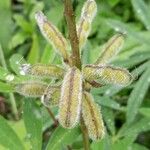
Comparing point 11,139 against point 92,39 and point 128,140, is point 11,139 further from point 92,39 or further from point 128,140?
point 92,39

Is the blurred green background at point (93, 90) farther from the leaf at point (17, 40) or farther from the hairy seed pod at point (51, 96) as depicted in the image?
the hairy seed pod at point (51, 96)

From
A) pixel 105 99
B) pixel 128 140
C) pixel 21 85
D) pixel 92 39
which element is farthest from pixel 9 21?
pixel 21 85

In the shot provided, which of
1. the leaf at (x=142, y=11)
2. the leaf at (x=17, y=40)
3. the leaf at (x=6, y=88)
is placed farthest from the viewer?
the leaf at (x=17, y=40)

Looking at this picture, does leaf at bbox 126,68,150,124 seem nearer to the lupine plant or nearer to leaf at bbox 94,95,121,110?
leaf at bbox 94,95,121,110

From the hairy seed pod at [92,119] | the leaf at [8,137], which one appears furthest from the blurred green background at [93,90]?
the hairy seed pod at [92,119]

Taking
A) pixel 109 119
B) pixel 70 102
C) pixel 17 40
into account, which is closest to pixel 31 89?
pixel 70 102

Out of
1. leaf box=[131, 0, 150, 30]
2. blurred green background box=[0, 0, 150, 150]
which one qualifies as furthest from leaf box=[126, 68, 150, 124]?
leaf box=[131, 0, 150, 30]

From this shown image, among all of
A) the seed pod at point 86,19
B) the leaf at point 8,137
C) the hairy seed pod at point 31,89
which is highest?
the seed pod at point 86,19
